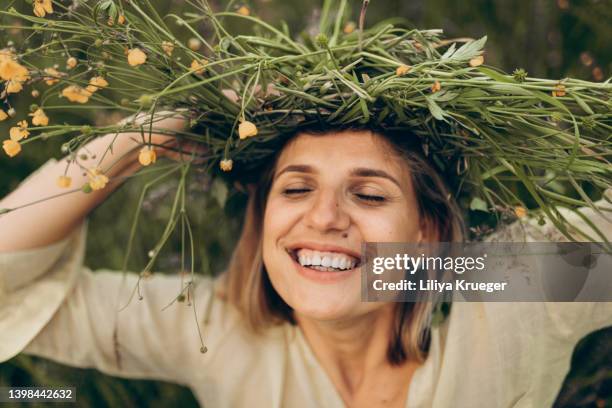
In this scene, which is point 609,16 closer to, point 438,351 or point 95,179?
point 438,351

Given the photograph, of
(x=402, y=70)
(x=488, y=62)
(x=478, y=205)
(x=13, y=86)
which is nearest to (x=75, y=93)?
(x=13, y=86)

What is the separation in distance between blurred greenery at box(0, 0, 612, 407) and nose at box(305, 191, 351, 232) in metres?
0.52

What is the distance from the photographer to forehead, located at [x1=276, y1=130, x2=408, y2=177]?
4.30 feet

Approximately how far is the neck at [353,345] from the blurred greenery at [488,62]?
45cm

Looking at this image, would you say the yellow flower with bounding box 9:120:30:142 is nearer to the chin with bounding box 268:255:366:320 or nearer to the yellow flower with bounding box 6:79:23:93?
the yellow flower with bounding box 6:79:23:93

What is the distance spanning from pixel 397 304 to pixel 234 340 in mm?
400

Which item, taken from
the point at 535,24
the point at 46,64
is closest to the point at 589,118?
the point at 535,24

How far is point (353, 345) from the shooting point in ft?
5.06

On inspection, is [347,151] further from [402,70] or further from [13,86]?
[13,86]

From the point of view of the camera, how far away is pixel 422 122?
126 centimetres

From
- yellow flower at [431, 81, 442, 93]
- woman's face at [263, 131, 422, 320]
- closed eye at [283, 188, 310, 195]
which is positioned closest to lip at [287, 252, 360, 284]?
woman's face at [263, 131, 422, 320]

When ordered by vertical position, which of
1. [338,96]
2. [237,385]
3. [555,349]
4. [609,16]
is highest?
[609,16]

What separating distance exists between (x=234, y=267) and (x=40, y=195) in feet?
1.61

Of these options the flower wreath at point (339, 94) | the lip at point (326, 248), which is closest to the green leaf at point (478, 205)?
the flower wreath at point (339, 94)
